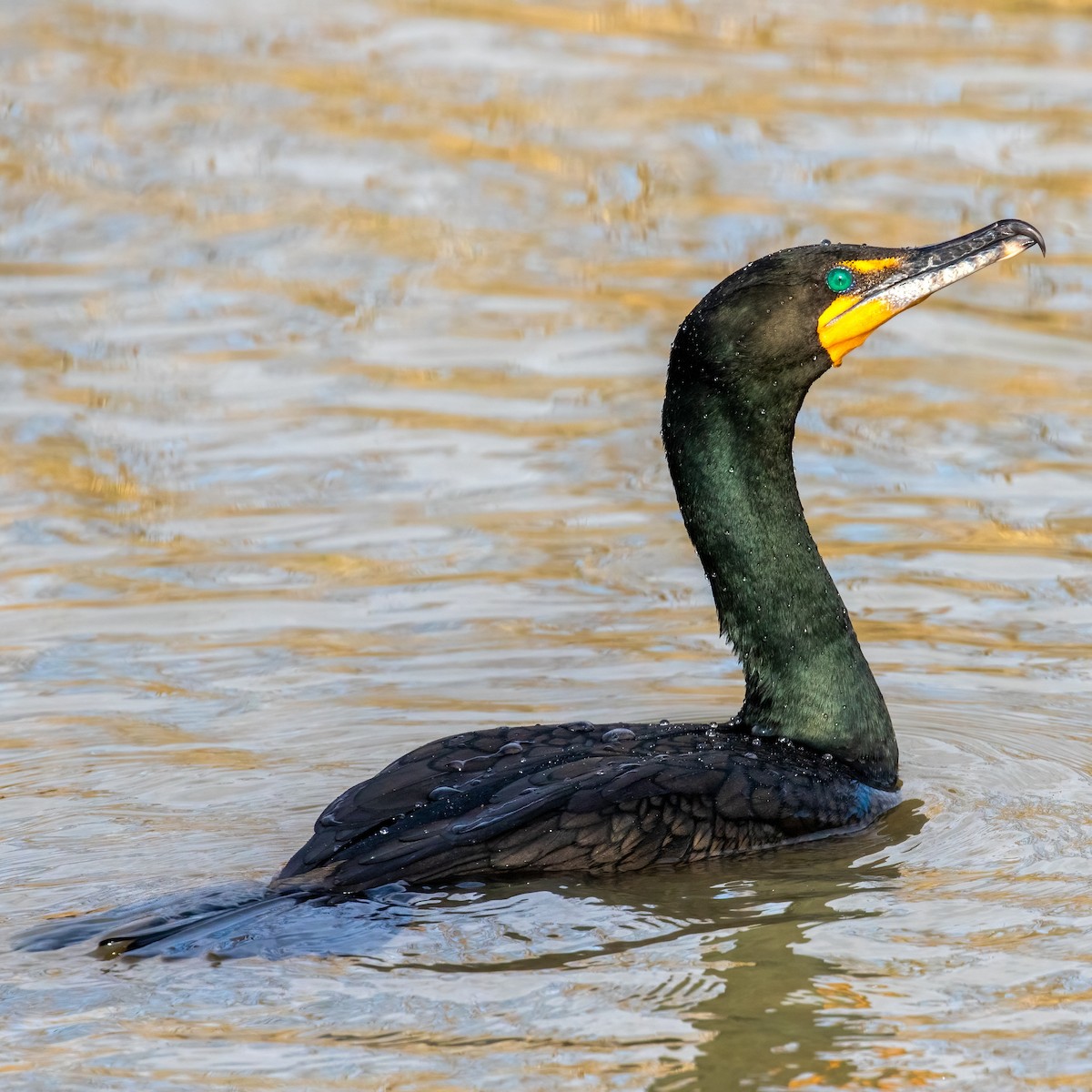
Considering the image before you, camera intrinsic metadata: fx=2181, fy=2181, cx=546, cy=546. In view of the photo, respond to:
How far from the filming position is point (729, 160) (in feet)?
43.4

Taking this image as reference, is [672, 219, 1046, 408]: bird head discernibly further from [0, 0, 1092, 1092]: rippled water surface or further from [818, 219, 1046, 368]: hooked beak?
[0, 0, 1092, 1092]: rippled water surface

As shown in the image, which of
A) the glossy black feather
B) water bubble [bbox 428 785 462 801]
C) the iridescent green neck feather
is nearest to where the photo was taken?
the glossy black feather

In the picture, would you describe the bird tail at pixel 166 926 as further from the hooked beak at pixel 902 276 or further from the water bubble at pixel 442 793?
the hooked beak at pixel 902 276

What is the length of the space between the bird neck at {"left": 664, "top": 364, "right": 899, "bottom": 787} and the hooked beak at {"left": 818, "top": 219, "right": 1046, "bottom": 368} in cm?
21

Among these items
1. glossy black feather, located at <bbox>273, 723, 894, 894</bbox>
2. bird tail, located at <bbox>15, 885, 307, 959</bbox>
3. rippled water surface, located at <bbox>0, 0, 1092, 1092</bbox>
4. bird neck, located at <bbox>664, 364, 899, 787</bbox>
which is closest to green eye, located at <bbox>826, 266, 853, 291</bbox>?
bird neck, located at <bbox>664, 364, 899, 787</bbox>

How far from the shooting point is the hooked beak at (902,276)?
6.00 m

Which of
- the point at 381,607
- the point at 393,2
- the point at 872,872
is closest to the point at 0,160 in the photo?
the point at 393,2

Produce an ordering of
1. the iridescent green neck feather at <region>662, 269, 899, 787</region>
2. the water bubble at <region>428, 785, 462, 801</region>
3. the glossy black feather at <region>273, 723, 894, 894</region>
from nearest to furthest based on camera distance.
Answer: the glossy black feather at <region>273, 723, 894, 894</region> < the water bubble at <region>428, 785, 462, 801</region> < the iridescent green neck feather at <region>662, 269, 899, 787</region>

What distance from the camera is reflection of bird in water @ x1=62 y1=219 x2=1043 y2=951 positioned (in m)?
5.32

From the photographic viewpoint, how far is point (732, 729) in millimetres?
6098

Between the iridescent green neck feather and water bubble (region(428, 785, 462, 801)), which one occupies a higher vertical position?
the iridescent green neck feather

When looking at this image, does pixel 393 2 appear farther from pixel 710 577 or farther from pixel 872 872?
pixel 872 872

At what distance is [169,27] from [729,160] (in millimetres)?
4635

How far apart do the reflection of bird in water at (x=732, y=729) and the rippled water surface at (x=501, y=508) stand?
123 mm
